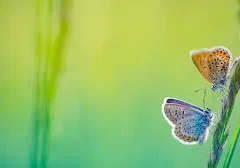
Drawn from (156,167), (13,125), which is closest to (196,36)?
(156,167)

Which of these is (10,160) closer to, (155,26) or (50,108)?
(50,108)

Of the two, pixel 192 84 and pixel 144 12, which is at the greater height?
pixel 144 12

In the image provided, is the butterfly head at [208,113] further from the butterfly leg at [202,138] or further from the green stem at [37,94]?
the green stem at [37,94]

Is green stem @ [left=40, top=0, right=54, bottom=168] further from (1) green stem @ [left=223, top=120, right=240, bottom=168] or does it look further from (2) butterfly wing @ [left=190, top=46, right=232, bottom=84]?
(1) green stem @ [left=223, top=120, right=240, bottom=168]

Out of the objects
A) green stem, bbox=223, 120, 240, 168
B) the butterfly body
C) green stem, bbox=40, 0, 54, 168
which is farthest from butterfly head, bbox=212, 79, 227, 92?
green stem, bbox=40, 0, 54, 168

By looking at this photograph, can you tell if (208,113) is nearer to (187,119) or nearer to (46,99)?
(187,119)

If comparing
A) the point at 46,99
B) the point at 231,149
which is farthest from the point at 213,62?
the point at 46,99

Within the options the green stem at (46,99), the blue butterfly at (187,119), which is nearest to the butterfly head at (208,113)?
the blue butterfly at (187,119)

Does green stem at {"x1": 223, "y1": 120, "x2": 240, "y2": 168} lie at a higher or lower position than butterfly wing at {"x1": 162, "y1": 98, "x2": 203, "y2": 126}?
lower
